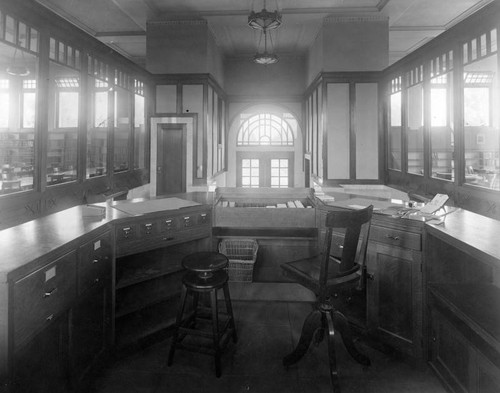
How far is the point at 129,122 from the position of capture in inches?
275

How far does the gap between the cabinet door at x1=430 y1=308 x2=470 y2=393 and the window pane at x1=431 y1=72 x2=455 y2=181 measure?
317cm

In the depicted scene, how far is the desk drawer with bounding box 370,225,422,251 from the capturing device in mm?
2541

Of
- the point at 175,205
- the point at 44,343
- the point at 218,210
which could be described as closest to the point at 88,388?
the point at 44,343

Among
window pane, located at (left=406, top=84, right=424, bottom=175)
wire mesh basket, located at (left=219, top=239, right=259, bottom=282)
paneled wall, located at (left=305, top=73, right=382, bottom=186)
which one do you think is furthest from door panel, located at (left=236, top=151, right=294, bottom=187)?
wire mesh basket, located at (left=219, top=239, right=259, bottom=282)

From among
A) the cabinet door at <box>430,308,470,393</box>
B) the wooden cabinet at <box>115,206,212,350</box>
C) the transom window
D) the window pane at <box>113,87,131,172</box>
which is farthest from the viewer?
the transom window

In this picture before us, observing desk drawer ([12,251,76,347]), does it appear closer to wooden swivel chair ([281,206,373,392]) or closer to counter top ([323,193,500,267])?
wooden swivel chair ([281,206,373,392])

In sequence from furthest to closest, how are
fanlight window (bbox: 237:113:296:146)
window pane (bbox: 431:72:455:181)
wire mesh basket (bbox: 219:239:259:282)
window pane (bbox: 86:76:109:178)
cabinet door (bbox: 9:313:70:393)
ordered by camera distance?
1. fanlight window (bbox: 237:113:296:146)
2. window pane (bbox: 86:76:109:178)
3. window pane (bbox: 431:72:455:181)
4. wire mesh basket (bbox: 219:239:259:282)
5. cabinet door (bbox: 9:313:70:393)

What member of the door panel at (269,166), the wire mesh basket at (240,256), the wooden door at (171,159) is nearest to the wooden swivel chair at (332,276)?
the wire mesh basket at (240,256)

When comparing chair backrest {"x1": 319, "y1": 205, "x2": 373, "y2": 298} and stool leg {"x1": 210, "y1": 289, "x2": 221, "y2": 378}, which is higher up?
chair backrest {"x1": 319, "y1": 205, "x2": 373, "y2": 298}

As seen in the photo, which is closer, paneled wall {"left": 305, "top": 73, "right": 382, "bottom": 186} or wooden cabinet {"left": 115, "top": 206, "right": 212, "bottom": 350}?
wooden cabinet {"left": 115, "top": 206, "right": 212, "bottom": 350}

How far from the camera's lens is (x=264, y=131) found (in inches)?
451

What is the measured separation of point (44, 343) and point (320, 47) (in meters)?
7.73

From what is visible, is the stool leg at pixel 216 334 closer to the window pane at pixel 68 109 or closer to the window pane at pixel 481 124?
the window pane at pixel 481 124

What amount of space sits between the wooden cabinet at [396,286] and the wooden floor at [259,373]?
0.58 feet
